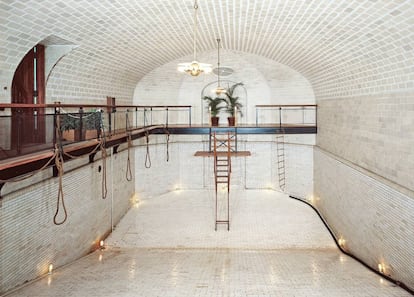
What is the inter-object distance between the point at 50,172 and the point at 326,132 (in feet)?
28.0

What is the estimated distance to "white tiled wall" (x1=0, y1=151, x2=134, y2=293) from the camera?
6.02 metres

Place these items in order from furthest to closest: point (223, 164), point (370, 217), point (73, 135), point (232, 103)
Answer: point (232, 103)
point (223, 164)
point (370, 217)
point (73, 135)

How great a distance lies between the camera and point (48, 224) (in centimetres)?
726

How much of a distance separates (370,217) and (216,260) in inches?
138

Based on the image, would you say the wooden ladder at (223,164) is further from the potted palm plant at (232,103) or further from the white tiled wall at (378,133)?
the white tiled wall at (378,133)

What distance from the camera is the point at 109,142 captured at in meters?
9.21

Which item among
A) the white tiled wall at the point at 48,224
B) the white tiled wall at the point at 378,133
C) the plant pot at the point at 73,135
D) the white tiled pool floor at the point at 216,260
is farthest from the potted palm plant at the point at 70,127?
the white tiled wall at the point at 378,133

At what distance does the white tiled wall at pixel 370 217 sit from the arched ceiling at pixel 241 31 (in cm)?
215

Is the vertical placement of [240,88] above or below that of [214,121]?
above

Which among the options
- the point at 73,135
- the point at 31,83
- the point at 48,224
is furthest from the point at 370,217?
the point at 31,83

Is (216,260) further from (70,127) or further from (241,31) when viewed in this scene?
(241,31)

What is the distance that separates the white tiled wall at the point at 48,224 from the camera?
6.02m

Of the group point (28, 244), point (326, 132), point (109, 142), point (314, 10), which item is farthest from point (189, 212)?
point (314, 10)

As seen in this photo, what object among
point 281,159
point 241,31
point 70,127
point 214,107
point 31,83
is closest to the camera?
point 70,127
